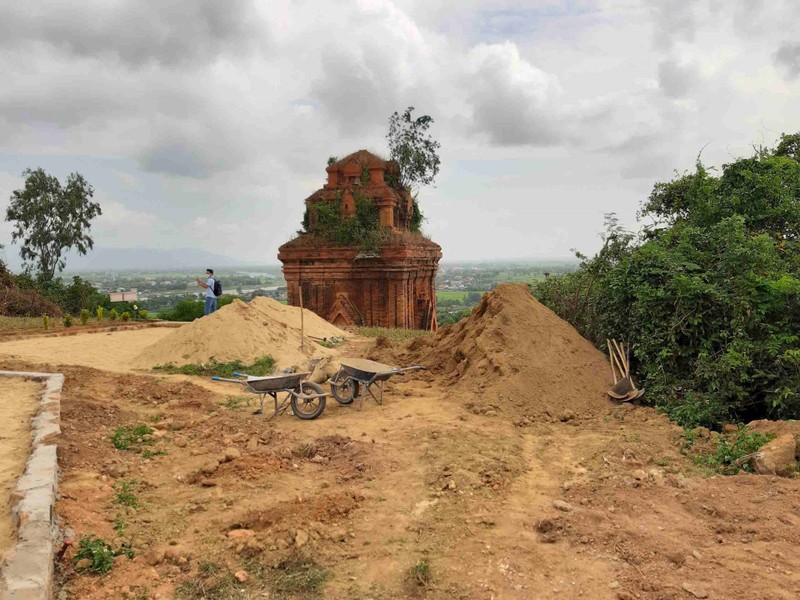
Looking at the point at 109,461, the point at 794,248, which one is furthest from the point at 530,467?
the point at 794,248

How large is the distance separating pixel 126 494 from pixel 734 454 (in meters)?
5.70

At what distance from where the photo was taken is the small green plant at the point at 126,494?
454 cm

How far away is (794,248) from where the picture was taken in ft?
27.5

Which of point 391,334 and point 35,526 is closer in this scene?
point 35,526

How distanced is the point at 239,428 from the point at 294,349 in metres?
5.44

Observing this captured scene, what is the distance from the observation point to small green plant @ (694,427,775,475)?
17.3 feet

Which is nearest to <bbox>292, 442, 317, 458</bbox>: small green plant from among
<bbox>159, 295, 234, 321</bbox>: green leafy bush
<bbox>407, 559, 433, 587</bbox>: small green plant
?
<bbox>407, 559, 433, 587</bbox>: small green plant

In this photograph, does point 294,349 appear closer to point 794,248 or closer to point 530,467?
point 530,467

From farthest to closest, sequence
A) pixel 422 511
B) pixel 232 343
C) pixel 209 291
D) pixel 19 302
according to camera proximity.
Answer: pixel 19 302 < pixel 209 291 < pixel 232 343 < pixel 422 511

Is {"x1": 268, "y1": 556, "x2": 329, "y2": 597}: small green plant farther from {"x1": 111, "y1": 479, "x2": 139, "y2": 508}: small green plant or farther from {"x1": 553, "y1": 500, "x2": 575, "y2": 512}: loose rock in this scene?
{"x1": 553, "y1": 500, "x2": 575, "y2": 512}: loose rock

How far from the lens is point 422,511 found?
447cm

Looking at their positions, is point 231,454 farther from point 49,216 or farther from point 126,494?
point 49,216

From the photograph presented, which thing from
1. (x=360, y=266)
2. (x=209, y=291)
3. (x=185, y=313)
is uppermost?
(x=360, y=266)

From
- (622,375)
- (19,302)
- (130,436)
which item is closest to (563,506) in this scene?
(622,375)
